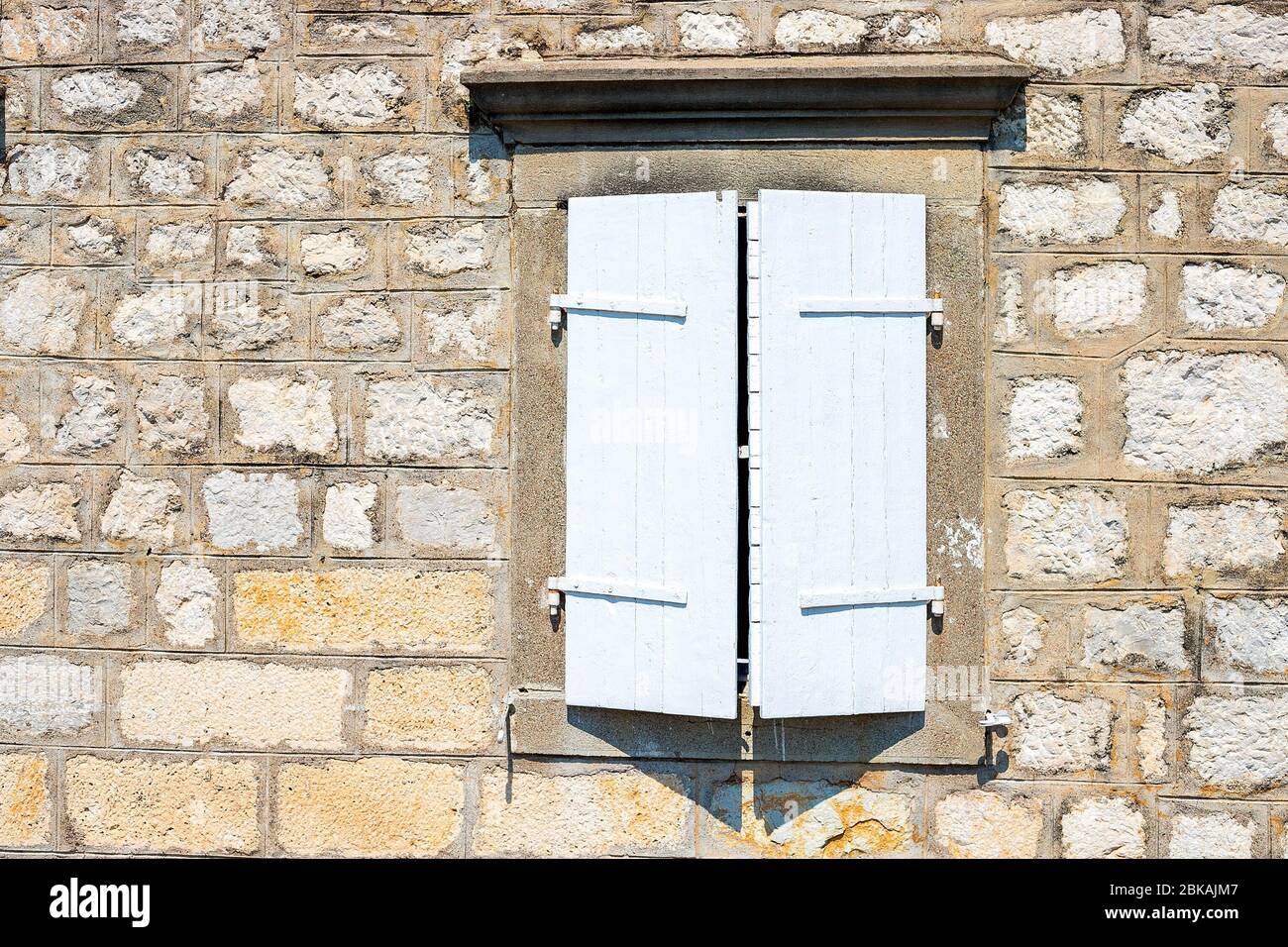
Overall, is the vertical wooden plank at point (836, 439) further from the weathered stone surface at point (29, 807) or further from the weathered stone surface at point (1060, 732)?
the weathered stone surface at point (29, 807)

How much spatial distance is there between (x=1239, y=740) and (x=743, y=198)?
2.21 m

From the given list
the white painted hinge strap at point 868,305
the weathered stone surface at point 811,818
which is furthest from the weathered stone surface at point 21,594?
the white painted hinge strap at point 868,305

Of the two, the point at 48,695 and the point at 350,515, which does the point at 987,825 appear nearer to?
the point at 350,515

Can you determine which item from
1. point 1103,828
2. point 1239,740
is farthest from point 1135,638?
point 1103,828

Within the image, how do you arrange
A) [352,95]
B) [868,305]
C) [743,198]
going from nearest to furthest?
1. [868,305]
2. [743,198]
3. [352,95]

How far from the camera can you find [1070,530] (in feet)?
9.59

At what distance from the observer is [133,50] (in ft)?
9.98

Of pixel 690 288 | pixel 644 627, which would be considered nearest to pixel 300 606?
pixel 644 627

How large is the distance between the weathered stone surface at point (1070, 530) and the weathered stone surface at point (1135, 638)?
0.12 meters

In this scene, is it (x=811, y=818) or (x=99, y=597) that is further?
(x=99, y=597)

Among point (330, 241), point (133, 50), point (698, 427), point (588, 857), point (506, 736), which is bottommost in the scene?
point (588, 857)

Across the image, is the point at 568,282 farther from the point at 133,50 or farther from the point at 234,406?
the point at 133,50

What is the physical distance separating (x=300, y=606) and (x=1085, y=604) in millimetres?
2410

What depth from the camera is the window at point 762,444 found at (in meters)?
2.78
